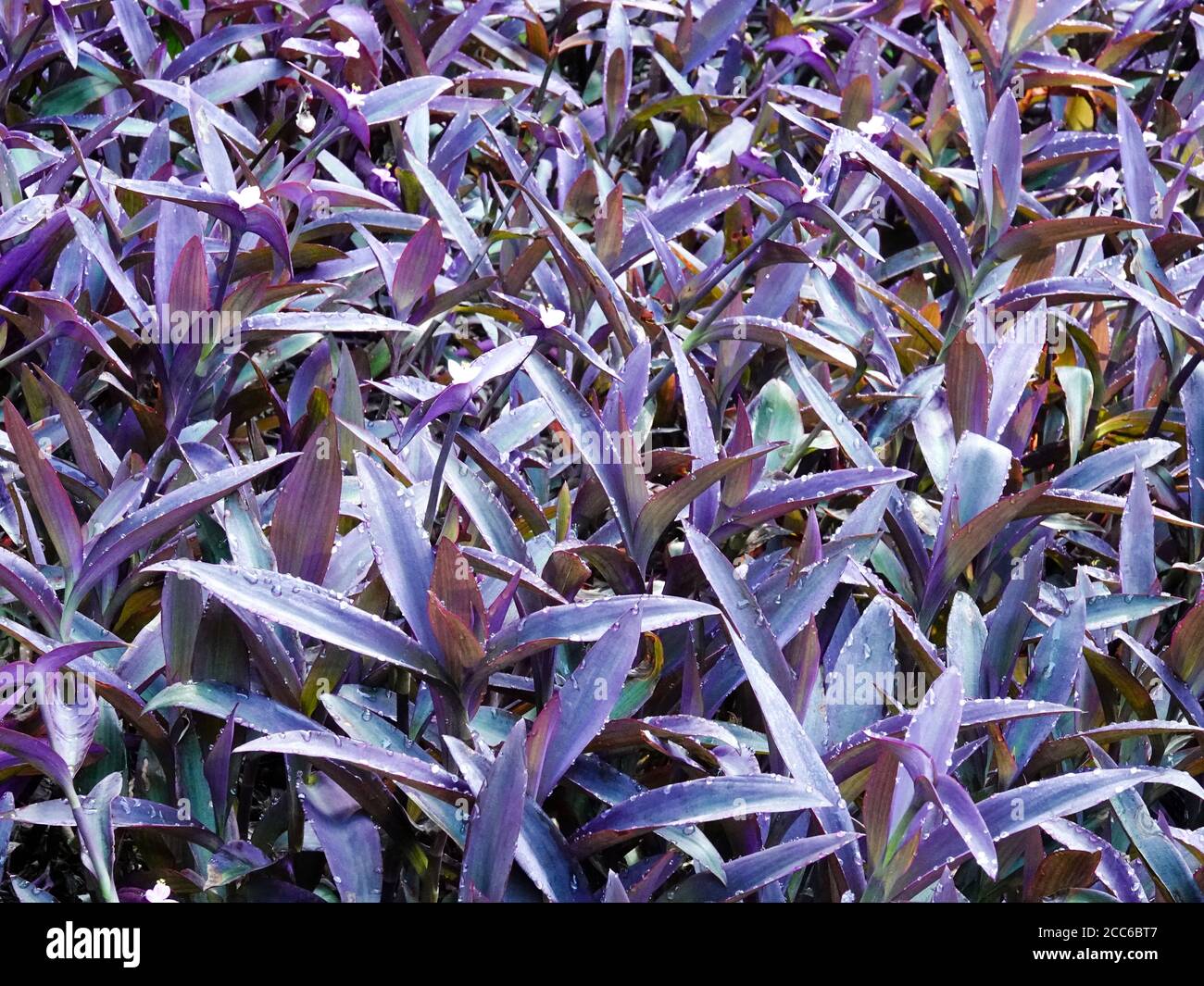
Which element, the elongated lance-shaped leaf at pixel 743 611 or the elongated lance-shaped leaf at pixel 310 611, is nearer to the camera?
the elongated lance-shaped leaf at pixel 310 611

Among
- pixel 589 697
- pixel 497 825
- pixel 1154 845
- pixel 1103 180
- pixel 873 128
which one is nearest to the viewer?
pixel 497 825

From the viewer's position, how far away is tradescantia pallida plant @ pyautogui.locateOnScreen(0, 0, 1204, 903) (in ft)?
4.25

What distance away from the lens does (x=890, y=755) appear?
49.8 inches

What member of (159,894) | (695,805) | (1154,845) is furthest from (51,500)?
(1154,845)

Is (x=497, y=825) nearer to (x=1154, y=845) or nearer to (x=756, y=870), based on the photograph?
(x=756, y=870)

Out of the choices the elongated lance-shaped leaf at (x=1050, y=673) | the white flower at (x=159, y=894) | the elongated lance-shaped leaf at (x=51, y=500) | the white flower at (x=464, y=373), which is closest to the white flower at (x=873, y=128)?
the elongated lance-shaped leaf at (x=1050, y=673)

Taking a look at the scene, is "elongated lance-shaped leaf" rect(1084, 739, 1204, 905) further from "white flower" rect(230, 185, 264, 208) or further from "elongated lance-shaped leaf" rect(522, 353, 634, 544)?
"white flower" rect(230, 185, 264, 208)

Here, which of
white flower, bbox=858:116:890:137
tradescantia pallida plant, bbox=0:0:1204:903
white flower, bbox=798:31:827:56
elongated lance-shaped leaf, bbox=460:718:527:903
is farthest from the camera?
white flower, bbox=798:31:827:56

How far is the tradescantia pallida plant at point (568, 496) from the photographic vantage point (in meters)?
1.30

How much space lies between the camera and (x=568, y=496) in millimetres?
1641

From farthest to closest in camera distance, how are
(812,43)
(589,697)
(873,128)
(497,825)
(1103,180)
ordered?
(812,43)
(1103,180)
(873,128)
(589,697)
(497,825)

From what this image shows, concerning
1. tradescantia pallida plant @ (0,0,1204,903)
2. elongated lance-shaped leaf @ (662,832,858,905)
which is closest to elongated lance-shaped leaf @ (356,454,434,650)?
tradescantia pallida plant @ (0,0,1204,903)

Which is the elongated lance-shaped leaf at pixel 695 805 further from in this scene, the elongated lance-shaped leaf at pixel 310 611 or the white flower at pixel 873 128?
the white flower at pixel 873 128

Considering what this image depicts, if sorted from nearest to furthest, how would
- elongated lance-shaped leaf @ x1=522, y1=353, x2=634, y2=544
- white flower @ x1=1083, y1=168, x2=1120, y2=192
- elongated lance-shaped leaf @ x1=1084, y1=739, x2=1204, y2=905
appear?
1. elongated lance-shaped leaf @ x1=1084, y1=739, x2=1204, y2=905
2. elongated lance-shaped leaf @ x1=522, y1=353, x2=634, y2=544
3. white flower @ x1=1083, y1=168, x2=1120, y2=192
